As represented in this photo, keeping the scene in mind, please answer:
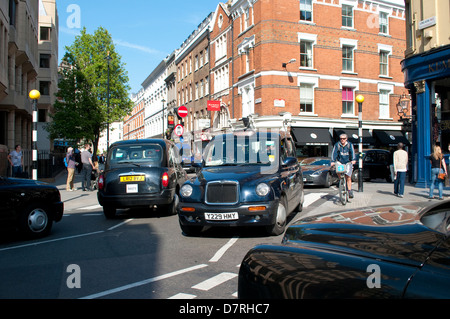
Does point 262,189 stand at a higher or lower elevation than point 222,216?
higher

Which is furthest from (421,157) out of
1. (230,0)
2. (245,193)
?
(230,0)

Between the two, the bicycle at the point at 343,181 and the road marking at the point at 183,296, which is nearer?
the road marking at the point at 183,296

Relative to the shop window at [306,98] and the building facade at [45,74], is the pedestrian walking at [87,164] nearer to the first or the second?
the shop window at [306,98]

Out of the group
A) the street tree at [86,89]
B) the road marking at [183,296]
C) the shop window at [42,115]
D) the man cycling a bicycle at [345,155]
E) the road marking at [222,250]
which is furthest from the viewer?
the shop window at [42,115]

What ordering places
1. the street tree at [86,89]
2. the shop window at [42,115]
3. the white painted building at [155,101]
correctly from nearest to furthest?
the street tree at [86,89] → the shop window at [42,115] → the white painted building at [155,101]

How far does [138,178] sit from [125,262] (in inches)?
156

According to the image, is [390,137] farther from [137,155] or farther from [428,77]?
[137,155]

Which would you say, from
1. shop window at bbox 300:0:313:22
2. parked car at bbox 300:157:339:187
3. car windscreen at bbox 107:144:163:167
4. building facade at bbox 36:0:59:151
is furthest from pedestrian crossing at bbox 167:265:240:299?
building facade at bbox 36:0:59:151

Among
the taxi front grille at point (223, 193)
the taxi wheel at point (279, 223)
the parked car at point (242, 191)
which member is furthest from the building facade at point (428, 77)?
the taxi front grille at point (223, 193)

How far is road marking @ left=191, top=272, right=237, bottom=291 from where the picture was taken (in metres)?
4.35

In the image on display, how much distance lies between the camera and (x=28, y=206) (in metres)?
7.41

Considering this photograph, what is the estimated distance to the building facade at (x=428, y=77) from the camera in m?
14.9

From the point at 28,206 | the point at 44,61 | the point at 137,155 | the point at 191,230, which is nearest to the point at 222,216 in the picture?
the point at 191,230

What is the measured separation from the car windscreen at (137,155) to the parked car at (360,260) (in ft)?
25.2
